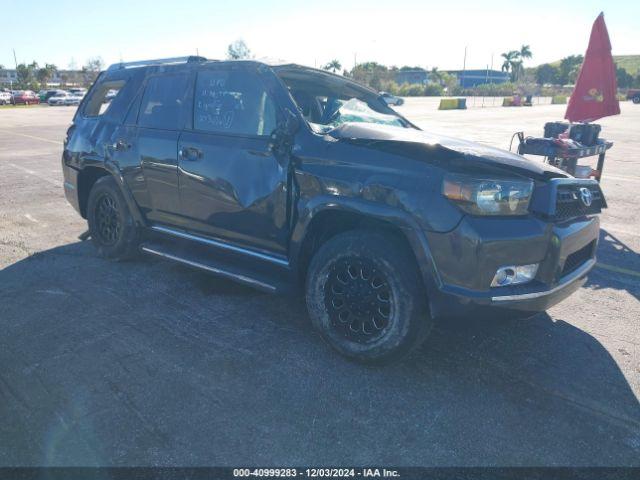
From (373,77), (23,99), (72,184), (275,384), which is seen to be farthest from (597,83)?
(373,77)

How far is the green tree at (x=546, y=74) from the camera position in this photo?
11525cm

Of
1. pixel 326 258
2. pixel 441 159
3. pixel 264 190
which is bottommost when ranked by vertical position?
pixel 326 258

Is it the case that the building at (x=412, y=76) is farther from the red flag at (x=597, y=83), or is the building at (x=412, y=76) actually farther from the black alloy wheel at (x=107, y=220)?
the black alloy wheel at (x=107, y=220)

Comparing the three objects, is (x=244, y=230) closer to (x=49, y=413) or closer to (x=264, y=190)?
(x=264, y=190)

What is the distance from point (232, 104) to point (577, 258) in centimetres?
253

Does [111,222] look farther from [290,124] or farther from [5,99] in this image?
[5,99]

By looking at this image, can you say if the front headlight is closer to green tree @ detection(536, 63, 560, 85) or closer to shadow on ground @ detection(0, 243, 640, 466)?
shadow on ground @ detection(0, 243, 640, 466)

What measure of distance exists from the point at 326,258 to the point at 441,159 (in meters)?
0.89

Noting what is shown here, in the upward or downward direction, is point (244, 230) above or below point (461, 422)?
above

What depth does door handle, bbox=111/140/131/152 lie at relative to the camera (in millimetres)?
4238

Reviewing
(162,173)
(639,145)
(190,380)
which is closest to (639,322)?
(190,380)

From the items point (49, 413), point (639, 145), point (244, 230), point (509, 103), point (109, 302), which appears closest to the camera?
point (49, 413)

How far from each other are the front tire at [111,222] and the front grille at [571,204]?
3.46 metres

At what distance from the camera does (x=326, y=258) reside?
2.99m
